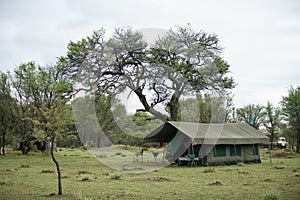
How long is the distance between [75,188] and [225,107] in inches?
1470

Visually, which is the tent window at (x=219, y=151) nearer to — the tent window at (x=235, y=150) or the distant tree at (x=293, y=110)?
the tent window at (x=235, y=150)

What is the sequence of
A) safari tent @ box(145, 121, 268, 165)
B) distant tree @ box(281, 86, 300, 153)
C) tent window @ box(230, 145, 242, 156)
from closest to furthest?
1. safari tent @ box(145, 121, 268, 165)
2. tent window @ box(230, 145, 242, 156)
3. distant tree @ box(281, 86, 300, 153)

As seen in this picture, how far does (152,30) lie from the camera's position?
25.9m

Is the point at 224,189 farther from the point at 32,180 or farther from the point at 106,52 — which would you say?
the point at 106,52

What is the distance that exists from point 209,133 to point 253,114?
132 ft

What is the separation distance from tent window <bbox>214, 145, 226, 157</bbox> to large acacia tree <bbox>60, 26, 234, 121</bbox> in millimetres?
5086

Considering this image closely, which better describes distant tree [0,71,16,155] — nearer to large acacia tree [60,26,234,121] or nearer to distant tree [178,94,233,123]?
large acacia tree [60,26,234,121]

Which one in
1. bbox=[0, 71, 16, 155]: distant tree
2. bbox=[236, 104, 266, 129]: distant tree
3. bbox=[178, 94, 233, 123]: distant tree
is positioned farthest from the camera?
bbox=[236, 104, 266, 129]: distant tree

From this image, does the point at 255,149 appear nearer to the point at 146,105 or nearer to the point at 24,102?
the point at 146,105

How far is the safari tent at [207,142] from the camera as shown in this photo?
72.7 ft

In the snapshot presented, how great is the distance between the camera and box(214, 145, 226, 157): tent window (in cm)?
2281

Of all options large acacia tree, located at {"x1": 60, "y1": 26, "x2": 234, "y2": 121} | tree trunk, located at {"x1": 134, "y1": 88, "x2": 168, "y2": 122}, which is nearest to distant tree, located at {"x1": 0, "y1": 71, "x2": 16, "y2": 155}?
large acacia tree, located at {"x1": 60, "y1": 26, "x2": 234, "y2": 121}

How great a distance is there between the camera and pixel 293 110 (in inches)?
1661

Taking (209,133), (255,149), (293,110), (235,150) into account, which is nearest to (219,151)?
(209,133)
